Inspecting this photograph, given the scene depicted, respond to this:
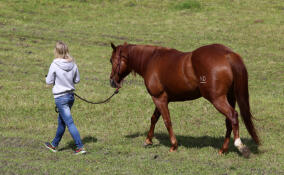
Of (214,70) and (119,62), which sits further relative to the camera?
(119,62)

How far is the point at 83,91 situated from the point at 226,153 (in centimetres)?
784

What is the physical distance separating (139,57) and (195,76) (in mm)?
1592

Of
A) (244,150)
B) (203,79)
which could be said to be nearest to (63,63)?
(203,79)

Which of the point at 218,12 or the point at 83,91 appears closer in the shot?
the point at 83,91

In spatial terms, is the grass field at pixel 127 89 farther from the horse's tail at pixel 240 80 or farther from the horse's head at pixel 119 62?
the horse's head at pixel 119 62

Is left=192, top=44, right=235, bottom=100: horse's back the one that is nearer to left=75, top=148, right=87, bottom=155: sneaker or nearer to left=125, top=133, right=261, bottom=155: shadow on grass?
left=125, top=133, right=261, bottom=155: shadow on grass

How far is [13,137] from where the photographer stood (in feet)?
34.2

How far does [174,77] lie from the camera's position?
8.94 meters

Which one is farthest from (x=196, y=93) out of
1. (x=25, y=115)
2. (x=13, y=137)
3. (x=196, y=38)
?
(x=196, y=38)

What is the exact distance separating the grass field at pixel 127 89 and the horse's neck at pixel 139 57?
5.77ft

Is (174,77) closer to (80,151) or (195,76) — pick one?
(195,76)

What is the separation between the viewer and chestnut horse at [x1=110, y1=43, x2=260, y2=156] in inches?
326

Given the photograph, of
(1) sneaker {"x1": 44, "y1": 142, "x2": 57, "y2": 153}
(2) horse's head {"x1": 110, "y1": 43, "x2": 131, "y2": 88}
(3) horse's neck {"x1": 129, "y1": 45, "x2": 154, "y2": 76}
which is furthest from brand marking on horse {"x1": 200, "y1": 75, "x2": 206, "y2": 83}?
(1) sneaker {"x1": 44, "y1": 142, "x2": 57, "y2": 153}

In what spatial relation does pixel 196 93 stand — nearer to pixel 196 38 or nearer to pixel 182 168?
pixel 182 168
